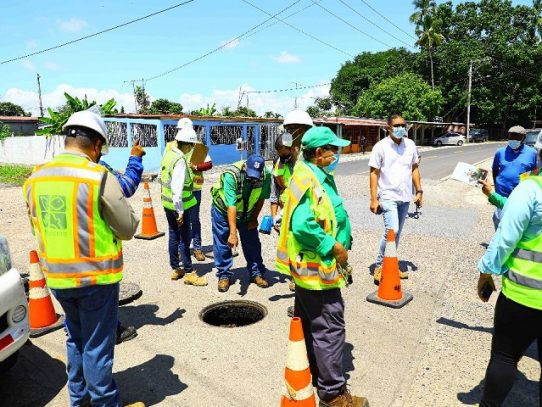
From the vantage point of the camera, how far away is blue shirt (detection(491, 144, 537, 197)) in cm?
515

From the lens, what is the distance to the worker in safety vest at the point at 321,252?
2.53 m

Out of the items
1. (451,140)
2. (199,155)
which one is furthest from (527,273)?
(451,140)

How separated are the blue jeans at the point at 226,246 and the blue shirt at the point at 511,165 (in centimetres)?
322

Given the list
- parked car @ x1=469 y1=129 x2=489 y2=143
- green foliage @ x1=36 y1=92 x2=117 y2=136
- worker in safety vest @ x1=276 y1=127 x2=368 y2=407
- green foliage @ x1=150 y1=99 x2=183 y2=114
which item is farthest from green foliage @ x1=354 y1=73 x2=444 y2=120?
worker in safety vest @ x1=276 y1=127 x2=368 y2=407

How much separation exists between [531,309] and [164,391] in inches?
96.1

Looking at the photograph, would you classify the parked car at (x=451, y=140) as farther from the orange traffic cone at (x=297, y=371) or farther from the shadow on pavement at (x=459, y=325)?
the orange traffic cone at (x=297, y=371)

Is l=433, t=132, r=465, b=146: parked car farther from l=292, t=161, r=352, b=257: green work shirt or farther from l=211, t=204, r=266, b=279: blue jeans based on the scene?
l=292, t=161, r=352, b=257: green work shirt

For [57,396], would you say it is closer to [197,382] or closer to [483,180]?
[197,382]

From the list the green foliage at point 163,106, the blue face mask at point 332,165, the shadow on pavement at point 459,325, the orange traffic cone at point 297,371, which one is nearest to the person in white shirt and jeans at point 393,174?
the shadow on pavement at point 459,325

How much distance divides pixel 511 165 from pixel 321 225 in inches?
150

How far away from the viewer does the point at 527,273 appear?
86.3 inches

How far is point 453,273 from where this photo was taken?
5.36 metres

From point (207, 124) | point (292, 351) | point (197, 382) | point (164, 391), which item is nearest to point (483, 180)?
point (292, 351)

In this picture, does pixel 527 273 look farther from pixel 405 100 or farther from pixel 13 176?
pixel 405 100
